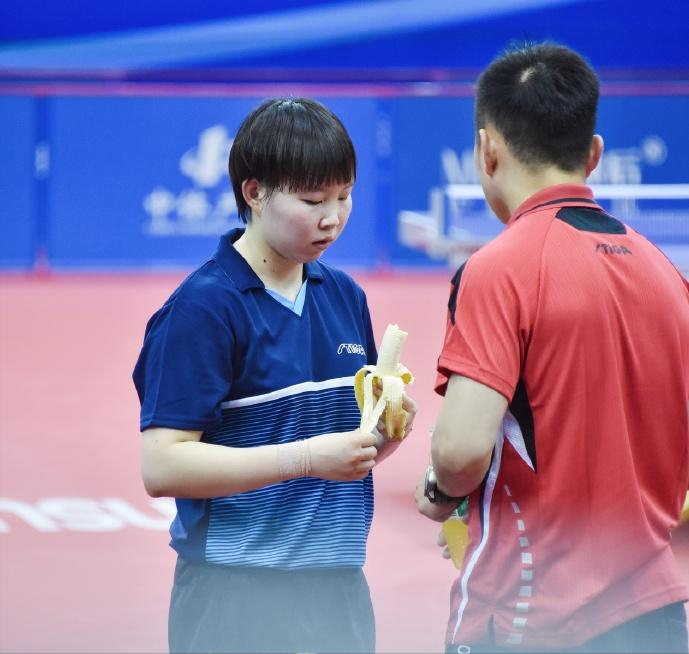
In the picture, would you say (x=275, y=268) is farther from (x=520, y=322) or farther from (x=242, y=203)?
(x=520, y=322)

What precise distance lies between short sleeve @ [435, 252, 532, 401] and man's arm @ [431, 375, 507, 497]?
0.02m

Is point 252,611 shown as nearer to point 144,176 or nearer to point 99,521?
point 99,521

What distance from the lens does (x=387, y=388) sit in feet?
6.81

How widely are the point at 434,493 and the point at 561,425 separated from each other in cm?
27

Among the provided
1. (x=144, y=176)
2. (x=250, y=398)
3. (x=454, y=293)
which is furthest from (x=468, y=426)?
(x=144, y=176)

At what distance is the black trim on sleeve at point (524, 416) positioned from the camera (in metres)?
1.85

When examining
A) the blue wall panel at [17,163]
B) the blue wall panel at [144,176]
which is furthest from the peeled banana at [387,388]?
the blue wall panel at [17,163]

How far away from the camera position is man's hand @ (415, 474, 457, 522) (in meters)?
2.03

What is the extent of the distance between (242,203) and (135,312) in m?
7.77

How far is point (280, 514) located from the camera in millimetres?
2129

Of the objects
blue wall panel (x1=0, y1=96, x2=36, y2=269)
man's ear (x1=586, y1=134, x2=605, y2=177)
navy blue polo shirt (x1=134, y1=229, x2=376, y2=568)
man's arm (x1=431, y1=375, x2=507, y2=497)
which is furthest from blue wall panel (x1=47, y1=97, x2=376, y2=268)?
man's arm (x1=431, y1=375, x2=507, y2=497)

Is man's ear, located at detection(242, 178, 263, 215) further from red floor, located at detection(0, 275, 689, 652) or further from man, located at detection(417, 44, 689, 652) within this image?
red floor, located at detection(0, 275, 689, 652)

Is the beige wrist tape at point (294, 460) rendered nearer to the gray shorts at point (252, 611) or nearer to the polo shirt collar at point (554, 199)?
the gray shorts at point (252, 611)

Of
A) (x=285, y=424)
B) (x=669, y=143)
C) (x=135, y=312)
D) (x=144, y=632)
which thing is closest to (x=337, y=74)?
(x=144, y=632)
